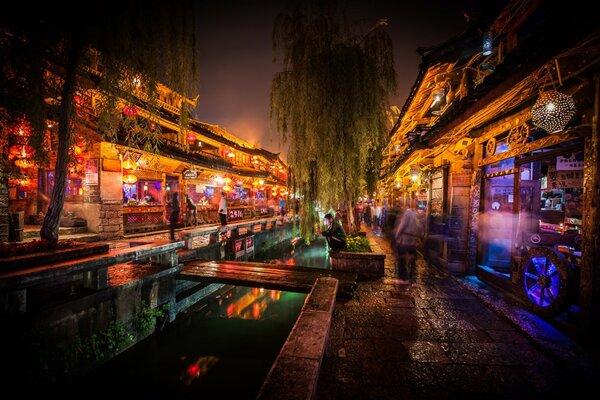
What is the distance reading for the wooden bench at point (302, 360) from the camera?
256 centimetres

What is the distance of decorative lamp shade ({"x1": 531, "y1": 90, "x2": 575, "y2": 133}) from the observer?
13.3 ft

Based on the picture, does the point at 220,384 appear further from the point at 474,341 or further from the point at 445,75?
the point at 445,75

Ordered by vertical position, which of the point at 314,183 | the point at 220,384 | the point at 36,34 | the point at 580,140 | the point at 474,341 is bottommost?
the point at 220,384

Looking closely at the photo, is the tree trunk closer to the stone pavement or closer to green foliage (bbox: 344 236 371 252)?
the stone pavement

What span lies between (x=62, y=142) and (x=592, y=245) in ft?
34.4

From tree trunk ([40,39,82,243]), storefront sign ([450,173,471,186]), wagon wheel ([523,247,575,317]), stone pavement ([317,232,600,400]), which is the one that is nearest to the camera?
stone pavement ([317,232,600,400])

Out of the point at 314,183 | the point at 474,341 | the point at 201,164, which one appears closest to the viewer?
the point at 474,341

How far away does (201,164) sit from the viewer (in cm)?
1712

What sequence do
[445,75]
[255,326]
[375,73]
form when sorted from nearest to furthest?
1. [375,73]
2. [255,326]
3. [445,75]

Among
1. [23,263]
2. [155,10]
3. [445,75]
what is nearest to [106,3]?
[155,10]

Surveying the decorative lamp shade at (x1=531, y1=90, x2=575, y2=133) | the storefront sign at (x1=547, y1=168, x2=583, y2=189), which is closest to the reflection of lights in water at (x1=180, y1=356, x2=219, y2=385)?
the decorative lamp shade at (x1=531, y1=90, x2=575, y2=133)

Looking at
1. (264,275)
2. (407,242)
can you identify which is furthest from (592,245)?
(264,275)

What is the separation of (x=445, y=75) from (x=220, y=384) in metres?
13.0

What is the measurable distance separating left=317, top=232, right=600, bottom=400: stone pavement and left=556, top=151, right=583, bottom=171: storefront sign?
4052 millimetres
